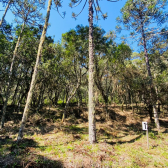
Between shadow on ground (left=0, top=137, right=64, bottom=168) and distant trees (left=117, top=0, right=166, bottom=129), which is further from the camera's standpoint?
distant trees (left=117, top=0, right=166, bottom=129)

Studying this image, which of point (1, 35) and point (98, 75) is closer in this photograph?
point (1, 35)

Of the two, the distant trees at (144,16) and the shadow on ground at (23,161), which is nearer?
the shadow on ground at (23,161)

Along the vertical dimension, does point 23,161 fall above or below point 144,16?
below

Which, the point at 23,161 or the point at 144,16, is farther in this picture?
the point at 144,16

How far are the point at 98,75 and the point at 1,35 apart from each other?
1118cm

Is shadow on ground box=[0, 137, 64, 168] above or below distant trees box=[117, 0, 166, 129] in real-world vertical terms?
below

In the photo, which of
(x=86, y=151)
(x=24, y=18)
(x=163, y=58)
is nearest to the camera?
(x=86, y=151)

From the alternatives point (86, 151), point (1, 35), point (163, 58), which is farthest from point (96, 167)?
point (163, 58)

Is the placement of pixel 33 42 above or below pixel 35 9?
below

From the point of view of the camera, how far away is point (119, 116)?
1559cm

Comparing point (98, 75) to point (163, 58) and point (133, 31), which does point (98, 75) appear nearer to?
point (133, 31)

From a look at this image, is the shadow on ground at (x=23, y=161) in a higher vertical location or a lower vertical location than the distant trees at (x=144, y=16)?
lower

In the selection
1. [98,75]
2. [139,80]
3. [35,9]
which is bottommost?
[139,80]

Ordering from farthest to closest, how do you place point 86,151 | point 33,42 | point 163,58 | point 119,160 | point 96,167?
1. point 163,58
2. point 33,42
3. point 86,151
4. point 119,160
5. point 96,167
